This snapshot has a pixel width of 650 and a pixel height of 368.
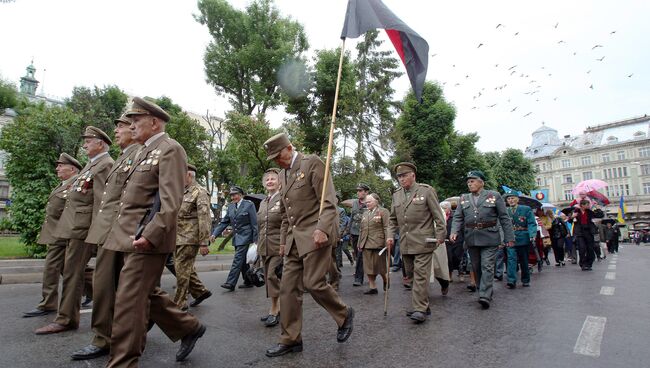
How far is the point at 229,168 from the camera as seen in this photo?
21.8 meters

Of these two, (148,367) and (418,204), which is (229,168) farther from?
(148,367)

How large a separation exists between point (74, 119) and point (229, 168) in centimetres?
975

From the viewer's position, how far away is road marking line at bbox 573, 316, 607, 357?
152 inches

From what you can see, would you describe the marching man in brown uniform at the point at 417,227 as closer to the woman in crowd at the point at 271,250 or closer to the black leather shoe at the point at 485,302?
the black leather shoe at the point at 485,302

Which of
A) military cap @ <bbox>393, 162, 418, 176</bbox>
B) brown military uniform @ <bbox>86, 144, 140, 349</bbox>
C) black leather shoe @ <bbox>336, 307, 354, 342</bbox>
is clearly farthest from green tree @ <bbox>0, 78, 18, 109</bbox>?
black leather shoe @ <bbox>336, 307, 354, 342</bbox>

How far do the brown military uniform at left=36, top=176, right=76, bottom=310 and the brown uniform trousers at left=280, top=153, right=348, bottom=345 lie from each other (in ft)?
9.49

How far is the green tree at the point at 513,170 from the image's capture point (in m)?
50.3

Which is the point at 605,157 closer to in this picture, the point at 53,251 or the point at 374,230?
the point at 374,230

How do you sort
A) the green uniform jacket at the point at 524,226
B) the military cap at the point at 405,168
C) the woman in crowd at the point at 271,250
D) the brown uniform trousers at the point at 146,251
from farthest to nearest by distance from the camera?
the green uniform jacket at the point at 524,226, the military cap at the point at 405,168, the woman in crowd at the point at 271,250, the brown uniform trousers at the point at 146,251

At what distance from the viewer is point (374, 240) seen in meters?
8.20

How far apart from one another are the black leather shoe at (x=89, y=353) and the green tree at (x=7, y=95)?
34146mm

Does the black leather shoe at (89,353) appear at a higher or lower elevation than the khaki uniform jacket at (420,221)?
lower

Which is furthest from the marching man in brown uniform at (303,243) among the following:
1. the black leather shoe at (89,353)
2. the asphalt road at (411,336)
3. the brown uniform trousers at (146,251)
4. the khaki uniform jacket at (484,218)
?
the khaki uniform jacket at (484,218)

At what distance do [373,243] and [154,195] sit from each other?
550 centimetres
